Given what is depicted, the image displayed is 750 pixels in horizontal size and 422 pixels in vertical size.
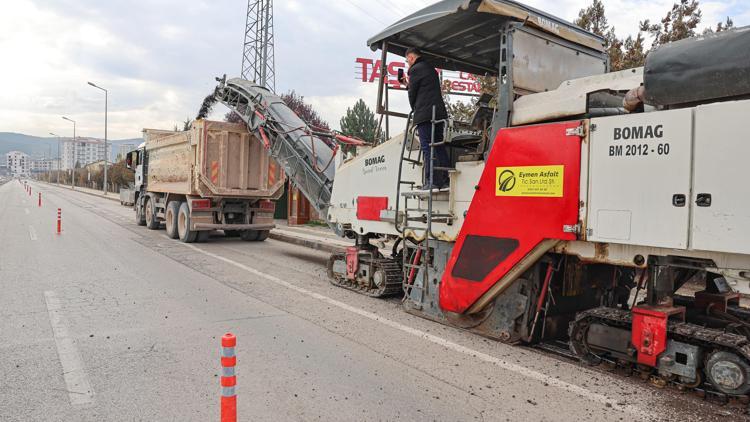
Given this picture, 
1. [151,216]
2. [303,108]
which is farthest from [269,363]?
[303,108]

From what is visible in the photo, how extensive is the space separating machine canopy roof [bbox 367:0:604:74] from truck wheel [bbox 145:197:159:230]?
1211 cm

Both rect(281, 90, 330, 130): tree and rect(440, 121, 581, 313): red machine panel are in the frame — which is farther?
rect(281, 90, 330, 130): tree

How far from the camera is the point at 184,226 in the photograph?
1366cm

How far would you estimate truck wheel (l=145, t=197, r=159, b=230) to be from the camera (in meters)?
16.6

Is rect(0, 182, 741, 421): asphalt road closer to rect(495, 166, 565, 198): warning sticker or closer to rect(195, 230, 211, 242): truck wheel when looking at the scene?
rect(495, 166, 565, 198): warning sticker

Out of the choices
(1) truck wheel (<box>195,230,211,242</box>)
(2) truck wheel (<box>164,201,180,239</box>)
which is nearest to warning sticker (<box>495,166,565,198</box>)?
(1) truck wheel (<box>195,230,211,242</box>)

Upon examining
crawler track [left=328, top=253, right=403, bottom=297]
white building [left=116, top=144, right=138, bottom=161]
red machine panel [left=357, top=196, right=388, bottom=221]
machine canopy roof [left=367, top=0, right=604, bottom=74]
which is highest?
white building [left=116, top=144, right=138, bottom=161]

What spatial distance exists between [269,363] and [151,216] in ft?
44.8

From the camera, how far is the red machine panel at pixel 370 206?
23.7 feet

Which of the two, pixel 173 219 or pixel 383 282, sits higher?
pixel 173 219

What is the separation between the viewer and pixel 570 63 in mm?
6176

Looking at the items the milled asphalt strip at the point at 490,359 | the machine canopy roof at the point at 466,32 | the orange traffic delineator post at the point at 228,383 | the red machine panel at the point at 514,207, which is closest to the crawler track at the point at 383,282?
the milled asphalt strip at the point at 490,359

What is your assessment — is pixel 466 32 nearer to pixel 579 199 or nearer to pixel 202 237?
pixel 579 199

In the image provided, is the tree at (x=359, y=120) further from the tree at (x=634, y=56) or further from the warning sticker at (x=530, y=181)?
the warning sticker at (x=530, y=181)
